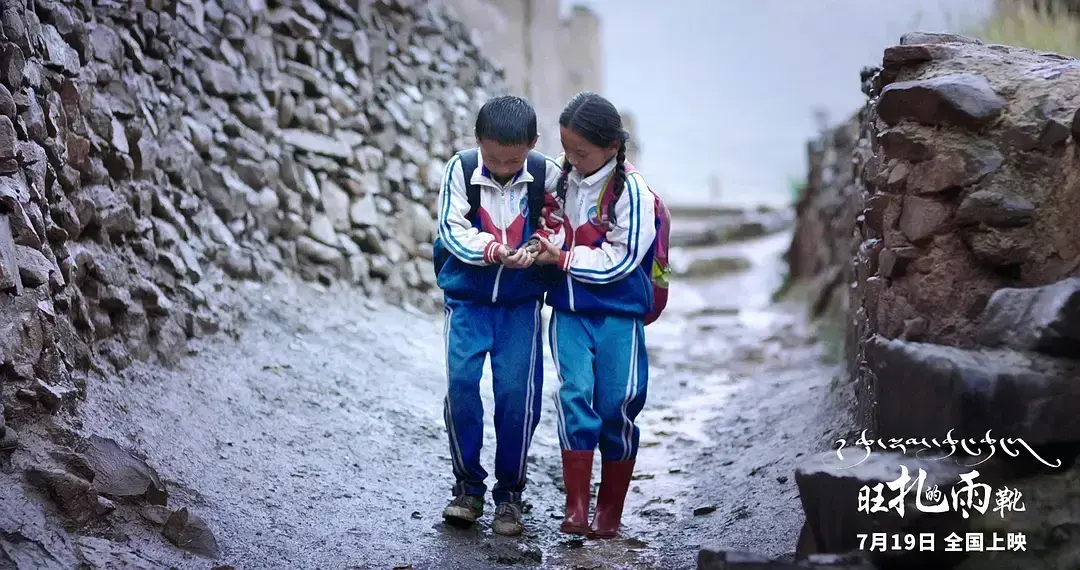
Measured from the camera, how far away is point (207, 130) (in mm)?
4891

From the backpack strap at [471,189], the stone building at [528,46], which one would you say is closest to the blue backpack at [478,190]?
the backpack strap at [471,189]

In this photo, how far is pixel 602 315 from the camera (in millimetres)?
3061

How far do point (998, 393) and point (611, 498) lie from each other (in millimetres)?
1249

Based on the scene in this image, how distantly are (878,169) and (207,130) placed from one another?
10.4 feet

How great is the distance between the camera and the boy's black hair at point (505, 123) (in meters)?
2.97

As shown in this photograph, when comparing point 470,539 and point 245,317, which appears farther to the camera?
point 245,317

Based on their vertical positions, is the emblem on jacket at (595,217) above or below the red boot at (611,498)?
above

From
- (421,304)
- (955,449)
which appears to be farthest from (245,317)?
(955,449)

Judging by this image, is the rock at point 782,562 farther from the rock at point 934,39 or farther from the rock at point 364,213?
the rock at point 364,213

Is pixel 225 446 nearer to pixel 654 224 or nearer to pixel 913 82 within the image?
pixel 654 224

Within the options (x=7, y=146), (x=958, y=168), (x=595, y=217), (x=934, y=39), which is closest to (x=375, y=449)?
(x=595, y=217)

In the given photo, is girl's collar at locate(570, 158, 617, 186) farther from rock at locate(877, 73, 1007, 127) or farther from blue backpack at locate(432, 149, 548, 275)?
rock at locate(877, 73, 1007, 127)

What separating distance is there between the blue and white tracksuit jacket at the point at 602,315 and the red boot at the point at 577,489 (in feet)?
0.12

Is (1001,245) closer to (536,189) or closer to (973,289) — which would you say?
(973,289)
